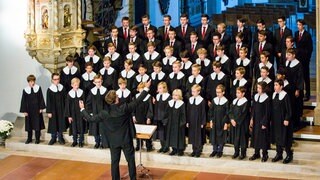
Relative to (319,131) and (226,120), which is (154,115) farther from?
(319,131)

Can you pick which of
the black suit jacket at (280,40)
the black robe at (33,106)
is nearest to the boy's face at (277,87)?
the black suit jacket at (280,40)

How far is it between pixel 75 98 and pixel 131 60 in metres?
1.20

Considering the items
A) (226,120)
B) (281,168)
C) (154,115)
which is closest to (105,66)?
(154,115)

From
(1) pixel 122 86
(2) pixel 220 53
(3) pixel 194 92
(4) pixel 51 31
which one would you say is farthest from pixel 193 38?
(4) pixel 51 31

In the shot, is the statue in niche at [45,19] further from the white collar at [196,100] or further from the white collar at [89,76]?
the white collar at [196,100]

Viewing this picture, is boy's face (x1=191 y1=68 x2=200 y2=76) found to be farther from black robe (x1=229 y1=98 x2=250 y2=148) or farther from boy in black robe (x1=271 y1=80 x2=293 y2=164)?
boy in black robe (x1=271 y1=80 x2=293 y2=164)

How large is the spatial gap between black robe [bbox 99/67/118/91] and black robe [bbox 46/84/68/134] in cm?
79

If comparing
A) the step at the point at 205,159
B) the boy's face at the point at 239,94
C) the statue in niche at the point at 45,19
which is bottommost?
the step at the point at 205,159

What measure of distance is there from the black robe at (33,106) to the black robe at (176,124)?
2.44 meters

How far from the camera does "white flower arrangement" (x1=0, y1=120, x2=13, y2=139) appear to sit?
1509cm

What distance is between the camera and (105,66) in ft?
47.7

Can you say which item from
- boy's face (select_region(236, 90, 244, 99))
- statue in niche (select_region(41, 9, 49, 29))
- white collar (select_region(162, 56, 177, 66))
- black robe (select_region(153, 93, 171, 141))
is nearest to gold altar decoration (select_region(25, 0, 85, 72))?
statue in niche (select_region(41, 9, 49, 29))

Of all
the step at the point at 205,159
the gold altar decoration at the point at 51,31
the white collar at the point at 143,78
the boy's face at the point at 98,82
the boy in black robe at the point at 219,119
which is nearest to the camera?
the step at the point at 205,159

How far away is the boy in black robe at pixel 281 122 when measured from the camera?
1298cm
